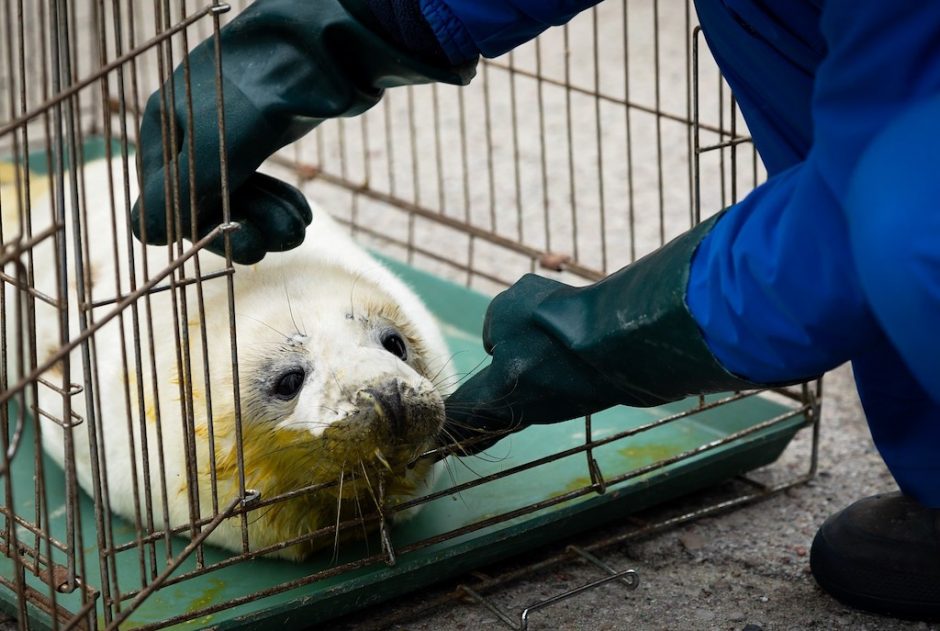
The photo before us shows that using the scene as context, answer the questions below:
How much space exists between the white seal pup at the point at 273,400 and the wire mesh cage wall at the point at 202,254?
0.03 feet

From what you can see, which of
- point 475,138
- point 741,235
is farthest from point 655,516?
point 475,138

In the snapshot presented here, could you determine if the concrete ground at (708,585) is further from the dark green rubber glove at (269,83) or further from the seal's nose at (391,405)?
the dark green rubber glove at (269,83)

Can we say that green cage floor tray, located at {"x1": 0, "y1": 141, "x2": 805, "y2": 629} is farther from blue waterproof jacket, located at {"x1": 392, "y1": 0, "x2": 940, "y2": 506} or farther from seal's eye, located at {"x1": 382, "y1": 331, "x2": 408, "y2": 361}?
blue waterproof jacket, located at {"x1": 392, "y1": 0, "x2": 940, "y2": 506}

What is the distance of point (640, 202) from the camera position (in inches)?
153

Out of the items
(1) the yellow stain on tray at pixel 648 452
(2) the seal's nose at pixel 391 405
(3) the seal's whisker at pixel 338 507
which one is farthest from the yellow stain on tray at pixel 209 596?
(1) the yellow stain on tray at pixel 648 452

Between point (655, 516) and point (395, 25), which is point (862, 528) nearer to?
point (655, 516)

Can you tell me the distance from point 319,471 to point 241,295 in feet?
1.27

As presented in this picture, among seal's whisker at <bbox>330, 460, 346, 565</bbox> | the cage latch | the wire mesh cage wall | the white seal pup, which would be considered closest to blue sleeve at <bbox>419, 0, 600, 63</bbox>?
the wire mesh cage wall

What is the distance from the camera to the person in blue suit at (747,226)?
134 centimetres

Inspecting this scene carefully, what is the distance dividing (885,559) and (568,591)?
0.48 metres

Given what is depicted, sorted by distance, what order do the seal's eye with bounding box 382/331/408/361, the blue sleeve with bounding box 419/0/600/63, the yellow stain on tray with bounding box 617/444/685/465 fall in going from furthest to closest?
the yellow stain on tray with bounding box 617/444/685/465 < the seal's eye with bounding box 382/331/408/361 < the blue sleeve with bounding box 419/0/600/63

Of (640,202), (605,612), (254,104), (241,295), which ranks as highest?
(254,104)

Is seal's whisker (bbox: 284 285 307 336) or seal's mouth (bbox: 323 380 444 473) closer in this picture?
seal's mouth (bbox: 323 380 444 473)

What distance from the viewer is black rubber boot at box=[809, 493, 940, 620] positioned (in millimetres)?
2004
